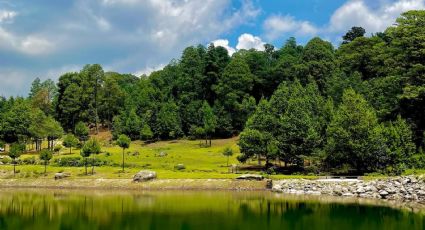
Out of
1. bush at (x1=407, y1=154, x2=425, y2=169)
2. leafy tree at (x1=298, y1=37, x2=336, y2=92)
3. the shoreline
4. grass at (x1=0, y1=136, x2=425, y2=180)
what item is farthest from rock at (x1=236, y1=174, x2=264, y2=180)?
leafy tree at (x1=298, y1=37, x2=336, y2=92)

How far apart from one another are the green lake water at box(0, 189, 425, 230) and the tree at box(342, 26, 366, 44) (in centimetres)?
10148

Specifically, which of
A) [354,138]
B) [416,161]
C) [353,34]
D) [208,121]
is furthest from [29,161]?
[353,34]

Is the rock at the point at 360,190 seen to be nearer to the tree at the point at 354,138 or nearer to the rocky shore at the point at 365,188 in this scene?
the rocky shore at the point at 365,188

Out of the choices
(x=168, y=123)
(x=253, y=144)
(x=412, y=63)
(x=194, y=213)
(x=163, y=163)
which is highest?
(x=412, y=63)

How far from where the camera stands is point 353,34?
474 feet

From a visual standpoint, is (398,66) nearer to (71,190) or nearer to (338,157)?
(338,157)

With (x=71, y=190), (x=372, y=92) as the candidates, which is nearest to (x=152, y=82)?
(x=372, y=92)

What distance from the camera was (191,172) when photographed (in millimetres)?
70125

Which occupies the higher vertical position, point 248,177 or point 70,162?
point 70,162

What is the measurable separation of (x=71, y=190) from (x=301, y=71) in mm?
71148

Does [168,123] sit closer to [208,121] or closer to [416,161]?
[208,121]

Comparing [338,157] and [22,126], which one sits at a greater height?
[22,126]

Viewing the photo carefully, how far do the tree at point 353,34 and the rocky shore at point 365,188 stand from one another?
9489cm

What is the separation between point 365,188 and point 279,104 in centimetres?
3100
